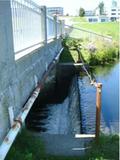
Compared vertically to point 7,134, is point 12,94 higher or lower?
higher

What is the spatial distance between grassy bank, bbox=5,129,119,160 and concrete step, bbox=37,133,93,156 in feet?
0.37

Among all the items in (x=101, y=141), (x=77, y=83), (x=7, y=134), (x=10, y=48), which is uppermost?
(x=10, y=48)

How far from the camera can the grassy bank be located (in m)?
4.57

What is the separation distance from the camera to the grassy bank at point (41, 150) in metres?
4.57

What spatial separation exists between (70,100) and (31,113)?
2.52 meters

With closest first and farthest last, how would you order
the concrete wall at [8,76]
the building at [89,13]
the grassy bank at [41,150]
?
the concrete wall at [8,76]
the grassy bank at [41,150]
the building at [89,13]

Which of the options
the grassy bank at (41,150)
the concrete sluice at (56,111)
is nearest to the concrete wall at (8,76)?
the grassy bank at (41,150)

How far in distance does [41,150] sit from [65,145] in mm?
453

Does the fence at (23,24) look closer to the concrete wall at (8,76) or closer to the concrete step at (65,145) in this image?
the concrete wall at (8,76)

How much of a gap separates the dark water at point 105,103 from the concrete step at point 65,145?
2013 millimetres

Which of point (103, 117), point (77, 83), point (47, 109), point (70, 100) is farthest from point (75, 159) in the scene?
point (77, 83)

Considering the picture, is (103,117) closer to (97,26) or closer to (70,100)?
(70,100)

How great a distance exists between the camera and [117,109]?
10188mm

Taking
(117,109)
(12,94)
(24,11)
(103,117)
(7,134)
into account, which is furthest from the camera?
(117,109)
